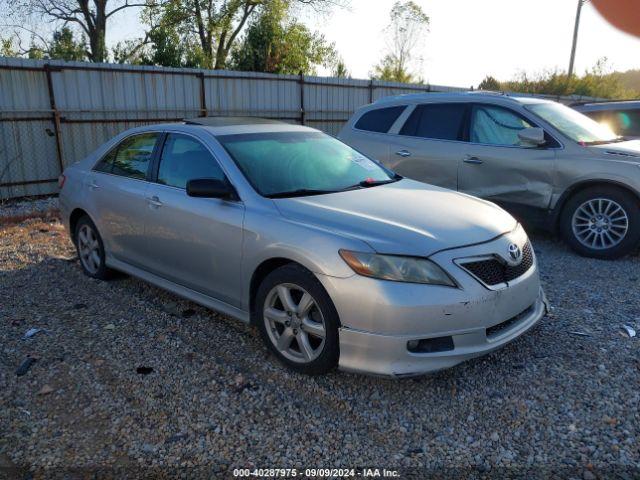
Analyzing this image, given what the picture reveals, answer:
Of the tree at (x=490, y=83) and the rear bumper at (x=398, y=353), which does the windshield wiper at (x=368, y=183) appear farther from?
the tree at (x=490, y=83)

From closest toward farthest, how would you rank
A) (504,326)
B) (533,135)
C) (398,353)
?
(398,353) < (504,326) < (533,135)

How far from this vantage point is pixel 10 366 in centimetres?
357

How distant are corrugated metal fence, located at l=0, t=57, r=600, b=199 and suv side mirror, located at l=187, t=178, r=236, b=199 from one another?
7298mm

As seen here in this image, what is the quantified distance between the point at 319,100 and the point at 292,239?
11.5 metres

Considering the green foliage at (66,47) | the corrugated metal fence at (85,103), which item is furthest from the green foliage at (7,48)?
the corrugated metal fence at (85,103)

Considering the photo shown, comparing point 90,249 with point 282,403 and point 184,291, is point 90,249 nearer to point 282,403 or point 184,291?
point 184,291

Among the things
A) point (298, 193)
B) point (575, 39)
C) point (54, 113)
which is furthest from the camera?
point (575, 39)

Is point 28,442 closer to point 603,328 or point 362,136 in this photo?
point 603,328

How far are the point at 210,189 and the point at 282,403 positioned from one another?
149cm

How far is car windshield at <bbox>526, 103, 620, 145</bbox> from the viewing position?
623cm

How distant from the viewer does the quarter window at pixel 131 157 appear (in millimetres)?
4582

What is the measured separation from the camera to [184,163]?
424 centimetres

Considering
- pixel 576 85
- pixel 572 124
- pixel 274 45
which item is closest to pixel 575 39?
pixel 576 85

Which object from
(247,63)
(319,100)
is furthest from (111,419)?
(247,63)
